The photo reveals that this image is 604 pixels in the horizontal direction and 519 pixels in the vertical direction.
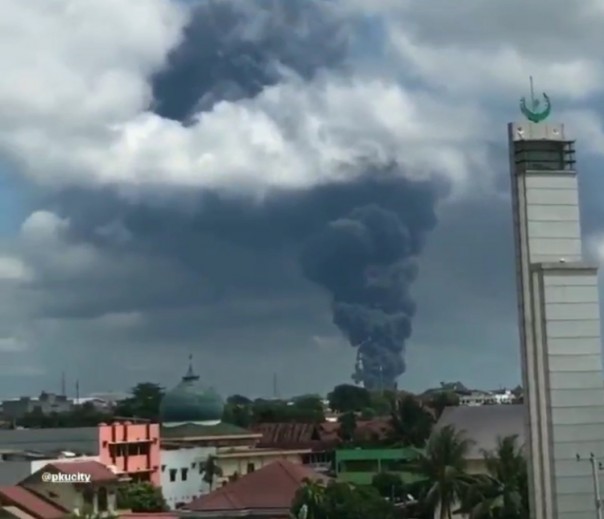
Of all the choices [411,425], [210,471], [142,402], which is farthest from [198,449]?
[142,402]

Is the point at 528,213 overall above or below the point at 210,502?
above

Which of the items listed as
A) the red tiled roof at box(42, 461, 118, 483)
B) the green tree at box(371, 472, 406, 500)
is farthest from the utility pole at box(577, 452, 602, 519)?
the green tree at box(371, 472, 406, 500)

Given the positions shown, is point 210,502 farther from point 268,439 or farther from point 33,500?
point 268,439

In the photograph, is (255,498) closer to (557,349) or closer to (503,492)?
(503,492)

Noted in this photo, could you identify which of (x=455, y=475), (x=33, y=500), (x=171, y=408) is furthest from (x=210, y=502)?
(x=171, y=408)

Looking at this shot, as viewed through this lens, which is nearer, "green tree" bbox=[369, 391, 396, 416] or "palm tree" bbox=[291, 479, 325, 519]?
"palm tree" bbox=[291, 479, 325, 519]

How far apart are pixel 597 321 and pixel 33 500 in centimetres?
2793

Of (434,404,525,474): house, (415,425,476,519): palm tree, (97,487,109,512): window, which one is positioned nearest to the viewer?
(415,425,476,519): palm tree

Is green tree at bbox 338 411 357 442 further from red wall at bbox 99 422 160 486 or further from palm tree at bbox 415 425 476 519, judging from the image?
palm tree at bbox 415 425 476 519

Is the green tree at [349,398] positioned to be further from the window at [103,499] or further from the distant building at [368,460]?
the window at [103,499]

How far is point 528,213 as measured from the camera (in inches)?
1563

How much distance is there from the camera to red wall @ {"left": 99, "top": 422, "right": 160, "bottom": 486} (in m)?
70.9

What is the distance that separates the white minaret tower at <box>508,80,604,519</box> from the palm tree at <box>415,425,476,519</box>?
43.2 ft

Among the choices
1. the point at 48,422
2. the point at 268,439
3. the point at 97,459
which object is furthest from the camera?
the point at 48,422
